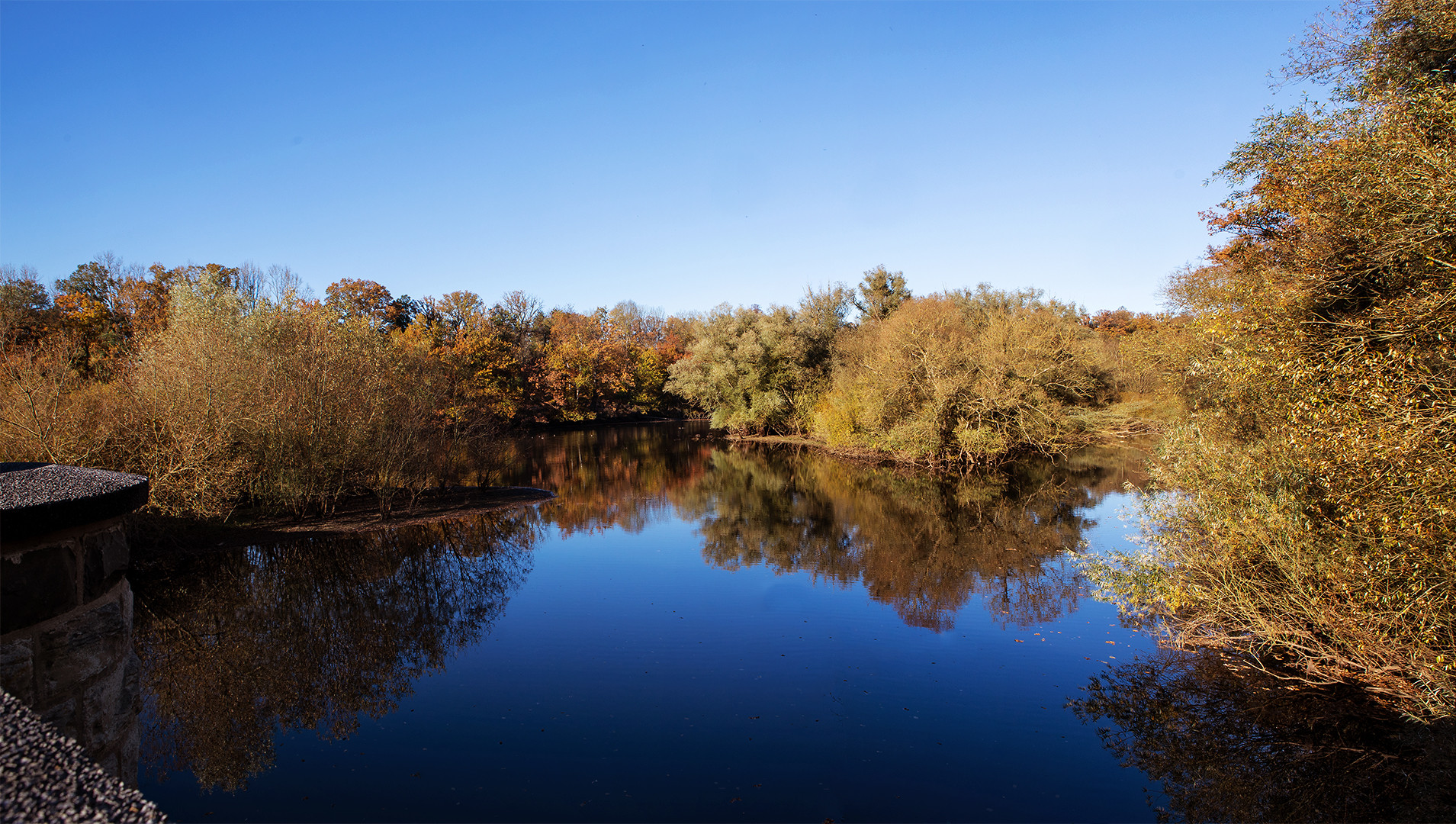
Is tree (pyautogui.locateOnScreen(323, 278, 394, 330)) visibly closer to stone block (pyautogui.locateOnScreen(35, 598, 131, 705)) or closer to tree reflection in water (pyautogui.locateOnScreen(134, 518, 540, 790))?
tree reflection in water (pyautogui.locateOnScreen(134, 518, 540, 790))

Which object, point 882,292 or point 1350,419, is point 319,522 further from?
point 882,292

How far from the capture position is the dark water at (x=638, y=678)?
20.0 feet

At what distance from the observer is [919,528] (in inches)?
632

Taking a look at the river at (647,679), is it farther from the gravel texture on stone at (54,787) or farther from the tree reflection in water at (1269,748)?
the gravel texture on stone at (54,787)

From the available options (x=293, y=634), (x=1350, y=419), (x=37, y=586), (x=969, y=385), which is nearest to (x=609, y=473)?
(x=969, y=385)

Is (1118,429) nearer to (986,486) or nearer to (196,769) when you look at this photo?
(986,486)

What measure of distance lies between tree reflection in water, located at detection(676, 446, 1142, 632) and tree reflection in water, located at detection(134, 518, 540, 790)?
5598mm

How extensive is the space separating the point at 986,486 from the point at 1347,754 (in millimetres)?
15613

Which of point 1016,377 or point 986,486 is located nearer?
point 986,486

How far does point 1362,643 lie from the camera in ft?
21.4

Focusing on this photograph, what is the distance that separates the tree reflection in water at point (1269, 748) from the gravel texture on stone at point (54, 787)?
7150 mm

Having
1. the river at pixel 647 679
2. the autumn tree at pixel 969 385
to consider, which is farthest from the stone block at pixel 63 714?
the autumn tree at pixel 969 385

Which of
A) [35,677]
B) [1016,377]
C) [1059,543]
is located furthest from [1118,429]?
[35,677]

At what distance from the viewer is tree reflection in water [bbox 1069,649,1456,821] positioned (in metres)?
5.63
